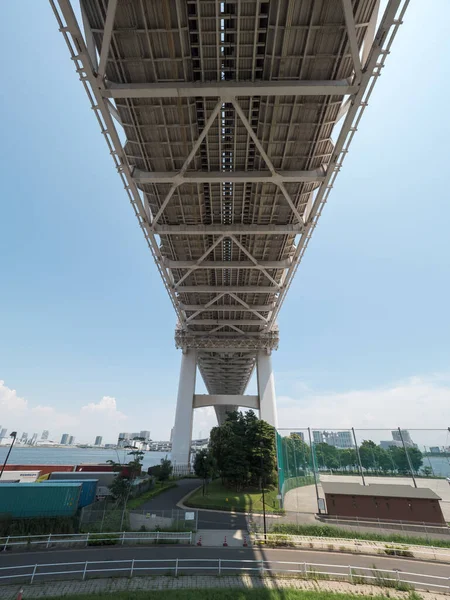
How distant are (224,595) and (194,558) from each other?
17.2ft

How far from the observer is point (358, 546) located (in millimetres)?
18922

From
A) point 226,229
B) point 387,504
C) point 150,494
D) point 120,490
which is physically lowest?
point 387,504

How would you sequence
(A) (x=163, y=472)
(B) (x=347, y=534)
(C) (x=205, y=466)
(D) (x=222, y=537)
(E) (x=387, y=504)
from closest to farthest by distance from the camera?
(D) (x=222, y=537) < (B) (x=347, y=534) < (E) (x=387, y=504) < (C) (x=205, y=466) < (A) (x=163, y=472)

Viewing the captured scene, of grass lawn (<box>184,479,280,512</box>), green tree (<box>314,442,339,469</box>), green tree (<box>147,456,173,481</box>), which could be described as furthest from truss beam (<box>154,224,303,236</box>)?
green tree (<box>314,442,339,469</box>)

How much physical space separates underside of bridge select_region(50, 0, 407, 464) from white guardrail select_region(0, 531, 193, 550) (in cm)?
2216

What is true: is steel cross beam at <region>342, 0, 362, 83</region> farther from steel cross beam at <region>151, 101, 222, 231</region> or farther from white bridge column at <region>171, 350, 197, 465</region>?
white bridge column at <region>171, 350, 197, 465</region>

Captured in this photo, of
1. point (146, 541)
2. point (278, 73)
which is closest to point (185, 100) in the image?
point (278, 73)

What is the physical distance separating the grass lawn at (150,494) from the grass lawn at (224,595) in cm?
1561

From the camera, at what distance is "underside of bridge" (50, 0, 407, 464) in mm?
14797

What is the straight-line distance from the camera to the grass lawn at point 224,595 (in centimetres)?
1159

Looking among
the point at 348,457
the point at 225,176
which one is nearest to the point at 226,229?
the point at 225,176

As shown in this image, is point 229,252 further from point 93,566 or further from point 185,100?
point 93,566

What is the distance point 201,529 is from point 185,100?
28.6 m

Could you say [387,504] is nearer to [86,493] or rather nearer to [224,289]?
[86,493]
